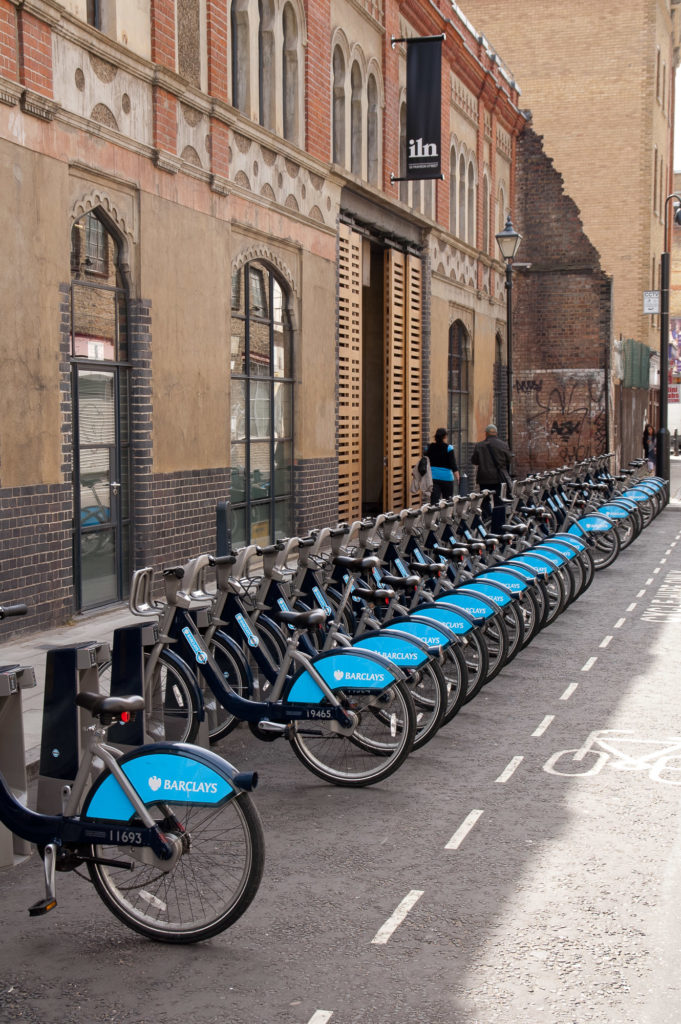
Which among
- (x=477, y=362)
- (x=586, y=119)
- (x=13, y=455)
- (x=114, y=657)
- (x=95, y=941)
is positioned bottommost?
(x=95, y=941)

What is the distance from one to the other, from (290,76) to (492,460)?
236 inches

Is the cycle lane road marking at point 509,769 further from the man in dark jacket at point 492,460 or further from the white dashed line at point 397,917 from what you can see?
the man in dark jacket at point 492,460

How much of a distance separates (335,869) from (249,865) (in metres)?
0.95

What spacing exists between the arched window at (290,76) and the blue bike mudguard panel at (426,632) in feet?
35.5

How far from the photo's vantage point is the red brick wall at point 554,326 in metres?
32.1

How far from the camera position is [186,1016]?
3826mm

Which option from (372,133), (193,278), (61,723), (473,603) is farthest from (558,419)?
(61,723)

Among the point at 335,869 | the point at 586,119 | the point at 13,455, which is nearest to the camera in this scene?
the point at 335,869

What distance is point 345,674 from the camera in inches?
240

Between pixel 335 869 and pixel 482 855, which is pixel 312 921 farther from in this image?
pixel 482 855

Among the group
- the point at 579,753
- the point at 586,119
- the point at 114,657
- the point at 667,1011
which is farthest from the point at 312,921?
the point at 586,119

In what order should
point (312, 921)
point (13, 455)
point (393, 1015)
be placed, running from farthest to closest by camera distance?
1. point (13, 455)
2. point (312, 921)
3. point (393, 1015)

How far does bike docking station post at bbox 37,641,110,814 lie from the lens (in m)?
5.09

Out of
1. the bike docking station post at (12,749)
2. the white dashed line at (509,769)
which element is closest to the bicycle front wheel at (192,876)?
the bike docking station post at (12,749)
